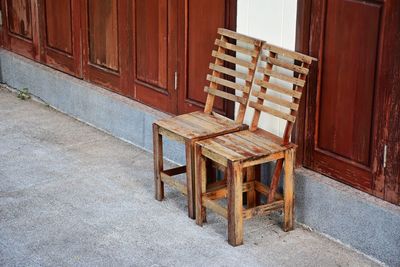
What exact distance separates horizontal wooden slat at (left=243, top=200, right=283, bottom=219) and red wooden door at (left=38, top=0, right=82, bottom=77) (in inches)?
104

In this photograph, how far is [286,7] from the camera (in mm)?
4988

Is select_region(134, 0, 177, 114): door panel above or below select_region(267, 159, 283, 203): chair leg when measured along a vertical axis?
above

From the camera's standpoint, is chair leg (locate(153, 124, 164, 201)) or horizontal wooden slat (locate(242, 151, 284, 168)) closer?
horizontal wooden slat (locate(242, 151, 284, 168))

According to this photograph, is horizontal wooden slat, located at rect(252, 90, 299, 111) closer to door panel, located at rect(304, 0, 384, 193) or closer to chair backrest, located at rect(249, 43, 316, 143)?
chair backrest, located at rect(249, 43, 316, 143)

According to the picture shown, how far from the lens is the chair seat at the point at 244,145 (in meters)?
4.79

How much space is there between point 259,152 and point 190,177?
520 millimetres

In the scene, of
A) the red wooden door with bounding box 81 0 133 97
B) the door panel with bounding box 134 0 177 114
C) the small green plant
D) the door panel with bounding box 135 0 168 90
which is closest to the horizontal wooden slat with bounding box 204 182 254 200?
the door panel with bounding box 134 0 177 114

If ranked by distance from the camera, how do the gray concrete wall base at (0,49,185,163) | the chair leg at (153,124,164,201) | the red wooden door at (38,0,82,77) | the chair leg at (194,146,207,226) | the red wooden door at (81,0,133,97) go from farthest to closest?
1. the red wooden door at (38,0,82,77)
2. the red wooden door at (81,0,133,97)
3. the gray concrete wall base at (0,49,185,163)
4. the chair leg at (153,124,164,201)
5. the chair leg at (194,146,207,226)

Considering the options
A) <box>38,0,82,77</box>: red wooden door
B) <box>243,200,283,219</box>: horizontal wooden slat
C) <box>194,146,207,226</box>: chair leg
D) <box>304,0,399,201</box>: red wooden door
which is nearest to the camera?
<box>304,0,399,201</box>: red wooden door

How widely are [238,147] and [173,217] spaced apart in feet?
2.23

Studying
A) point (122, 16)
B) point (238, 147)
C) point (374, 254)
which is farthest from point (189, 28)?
point (374, 254)

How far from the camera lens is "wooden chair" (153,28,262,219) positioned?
5.13m

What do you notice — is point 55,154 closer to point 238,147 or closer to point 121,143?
point 121,143

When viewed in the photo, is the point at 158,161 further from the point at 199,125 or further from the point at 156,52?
the point at 156,52
